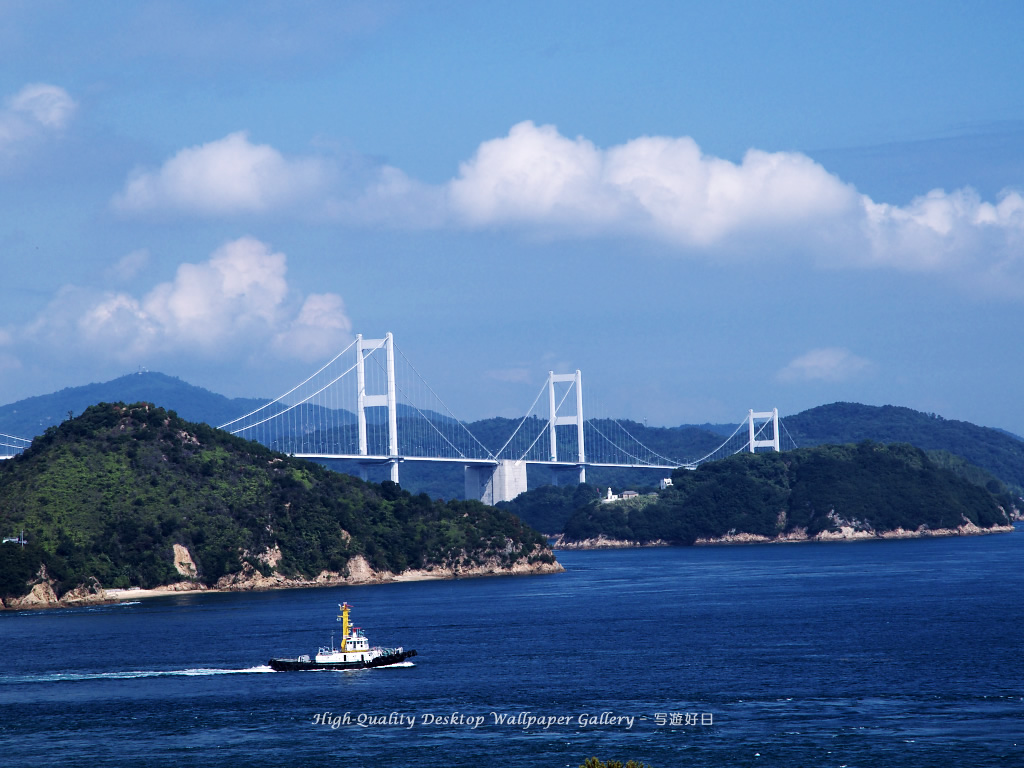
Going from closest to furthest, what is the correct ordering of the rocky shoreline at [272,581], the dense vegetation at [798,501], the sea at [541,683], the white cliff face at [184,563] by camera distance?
the sea at [541,683] → the rocky shoreline at [272,581] → the white cliff face at [184,563] → the dense vegetation at [798,501]

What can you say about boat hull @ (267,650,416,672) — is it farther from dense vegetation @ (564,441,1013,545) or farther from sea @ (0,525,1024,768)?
dense vegetation @ (564,441,1013,545)

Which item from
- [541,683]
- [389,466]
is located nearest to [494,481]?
[389,466]

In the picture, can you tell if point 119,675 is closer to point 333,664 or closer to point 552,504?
point 333,664

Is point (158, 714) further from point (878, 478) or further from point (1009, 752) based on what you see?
point (878, 478)

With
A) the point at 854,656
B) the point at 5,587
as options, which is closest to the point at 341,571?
the point at 5,587

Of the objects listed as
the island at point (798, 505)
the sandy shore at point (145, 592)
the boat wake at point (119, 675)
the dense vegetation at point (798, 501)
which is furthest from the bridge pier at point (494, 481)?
the boat wake at point (119, 675)

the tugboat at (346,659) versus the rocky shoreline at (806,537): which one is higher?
the rocky shoreline at (806,537)

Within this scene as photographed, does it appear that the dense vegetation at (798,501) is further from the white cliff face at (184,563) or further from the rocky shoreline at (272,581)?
the white cliff face at (184,563)
